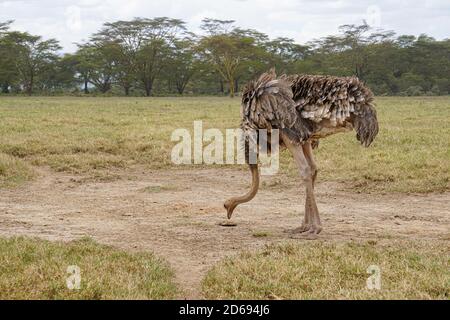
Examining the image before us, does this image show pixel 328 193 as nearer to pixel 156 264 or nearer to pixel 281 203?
pixel 281 203

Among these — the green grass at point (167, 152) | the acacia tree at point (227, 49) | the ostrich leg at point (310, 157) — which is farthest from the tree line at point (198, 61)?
the ostrich leg at point (310, 157)

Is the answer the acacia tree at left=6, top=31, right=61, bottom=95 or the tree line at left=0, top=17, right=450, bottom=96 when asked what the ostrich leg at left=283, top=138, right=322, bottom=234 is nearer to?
the tree line at left=0, top=17, right=450, bottom=96

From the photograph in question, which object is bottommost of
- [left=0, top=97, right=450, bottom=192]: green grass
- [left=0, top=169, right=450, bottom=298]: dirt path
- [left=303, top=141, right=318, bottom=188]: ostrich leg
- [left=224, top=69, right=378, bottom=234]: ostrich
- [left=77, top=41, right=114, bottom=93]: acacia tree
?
[left=0, top=169, right=450, bottom=298]: dirt path

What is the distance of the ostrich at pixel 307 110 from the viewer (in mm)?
6379

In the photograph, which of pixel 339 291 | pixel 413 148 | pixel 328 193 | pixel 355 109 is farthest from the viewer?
pixel 413 148

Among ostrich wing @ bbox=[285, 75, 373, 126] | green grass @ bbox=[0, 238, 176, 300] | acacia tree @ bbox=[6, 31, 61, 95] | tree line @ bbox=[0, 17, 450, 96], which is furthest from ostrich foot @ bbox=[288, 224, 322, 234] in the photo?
acacia tree @ bbox=[6, 31, 61, 95]

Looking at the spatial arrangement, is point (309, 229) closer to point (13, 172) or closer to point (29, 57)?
point (13, 172)

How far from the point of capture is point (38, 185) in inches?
398

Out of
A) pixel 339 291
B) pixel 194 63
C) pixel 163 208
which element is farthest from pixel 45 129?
pixel 194 63

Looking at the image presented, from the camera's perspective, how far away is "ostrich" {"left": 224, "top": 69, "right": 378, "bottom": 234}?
20.9 ft

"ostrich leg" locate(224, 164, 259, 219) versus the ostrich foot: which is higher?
"ostrich leg" locate(224, 164, 259, 219)

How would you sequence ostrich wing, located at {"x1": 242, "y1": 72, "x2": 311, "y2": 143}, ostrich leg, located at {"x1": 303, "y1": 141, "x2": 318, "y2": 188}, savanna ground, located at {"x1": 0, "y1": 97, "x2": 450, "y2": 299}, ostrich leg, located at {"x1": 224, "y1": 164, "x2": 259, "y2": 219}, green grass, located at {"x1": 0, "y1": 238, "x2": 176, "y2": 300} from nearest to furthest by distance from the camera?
green grass, located at {"x1": 0, "y1": 238, "x2": 176, "y2": 300} → savanna ground, located at {"x1": 0, "y1": 97, "x2": 450, "y2": 299} → ostrich wing, located at {"x1": 242, "y1": 72, "x2": 311, "y2": 143} → ostrich leg, located at {"x1": 224, "y1": 164, "x2": 259, "y2": 219} → ostrich leg, located at {"x1": 303, "y1": 141, "x2": 318, "y2": 188}

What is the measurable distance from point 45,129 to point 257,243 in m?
10.6

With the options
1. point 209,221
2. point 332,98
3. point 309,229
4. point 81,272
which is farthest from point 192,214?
point 81,272
